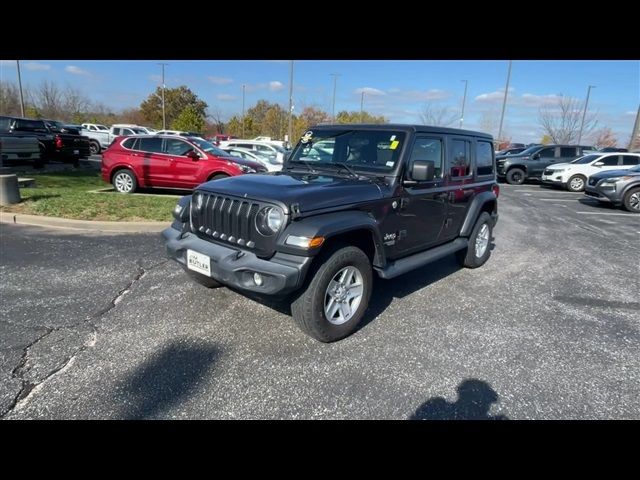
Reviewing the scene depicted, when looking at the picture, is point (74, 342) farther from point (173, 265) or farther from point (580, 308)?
point (580, 308)

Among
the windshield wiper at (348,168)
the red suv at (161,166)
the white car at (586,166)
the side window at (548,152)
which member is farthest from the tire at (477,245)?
the side window at (548,152)

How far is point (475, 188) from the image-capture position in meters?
5.30

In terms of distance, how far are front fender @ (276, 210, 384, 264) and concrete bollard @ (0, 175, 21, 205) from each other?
291 inches

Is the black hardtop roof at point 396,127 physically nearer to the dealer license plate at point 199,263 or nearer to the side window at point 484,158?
the side window at point 484,158

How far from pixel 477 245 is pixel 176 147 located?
8.15 metres

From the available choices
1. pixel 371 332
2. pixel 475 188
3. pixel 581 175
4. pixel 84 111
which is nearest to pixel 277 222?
pixel 371 332

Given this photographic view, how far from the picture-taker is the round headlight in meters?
3.04

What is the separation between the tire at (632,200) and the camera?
11.5m

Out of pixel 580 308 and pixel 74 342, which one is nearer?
pixel 74 342

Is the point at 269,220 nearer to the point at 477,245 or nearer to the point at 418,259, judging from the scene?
the point at 418,259

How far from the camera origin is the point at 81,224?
659cm

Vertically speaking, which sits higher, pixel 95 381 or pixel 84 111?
pixel 84 111

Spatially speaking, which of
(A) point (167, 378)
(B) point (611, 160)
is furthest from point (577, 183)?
(A) point (167, 378)
